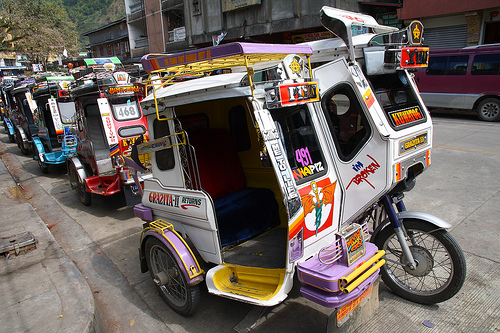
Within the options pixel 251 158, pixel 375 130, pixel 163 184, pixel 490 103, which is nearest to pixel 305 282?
pixel 375 130

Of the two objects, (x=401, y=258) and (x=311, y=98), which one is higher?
(x=311, y=98)

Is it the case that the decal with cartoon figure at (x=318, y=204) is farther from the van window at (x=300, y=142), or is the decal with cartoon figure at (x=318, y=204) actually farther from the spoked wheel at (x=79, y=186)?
the spoked wheel at (x=79, y=186)

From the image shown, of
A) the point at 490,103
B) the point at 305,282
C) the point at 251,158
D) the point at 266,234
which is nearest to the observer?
the point at 305,282

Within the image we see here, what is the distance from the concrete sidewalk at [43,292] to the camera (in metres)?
3.61

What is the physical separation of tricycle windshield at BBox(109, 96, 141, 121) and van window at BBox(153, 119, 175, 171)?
4.37 m

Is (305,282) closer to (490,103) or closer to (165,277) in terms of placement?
(165,277)

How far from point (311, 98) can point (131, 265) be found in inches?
150

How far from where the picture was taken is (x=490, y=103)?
496 inches

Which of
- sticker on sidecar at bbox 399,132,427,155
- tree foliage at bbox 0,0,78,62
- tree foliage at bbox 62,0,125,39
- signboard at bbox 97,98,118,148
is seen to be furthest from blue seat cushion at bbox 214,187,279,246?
tree foliage at bbox 62,0,125,39

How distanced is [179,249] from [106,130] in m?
4.98

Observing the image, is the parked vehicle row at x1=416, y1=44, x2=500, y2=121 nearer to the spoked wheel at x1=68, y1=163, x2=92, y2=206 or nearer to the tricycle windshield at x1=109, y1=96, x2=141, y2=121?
the tricycle windshield at x1=109, y1=96, x2=141, y2=121

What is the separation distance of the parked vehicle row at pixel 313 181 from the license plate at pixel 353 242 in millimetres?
17

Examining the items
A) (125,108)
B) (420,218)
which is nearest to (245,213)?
(420,218)

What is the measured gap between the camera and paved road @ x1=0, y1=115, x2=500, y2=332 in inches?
142
